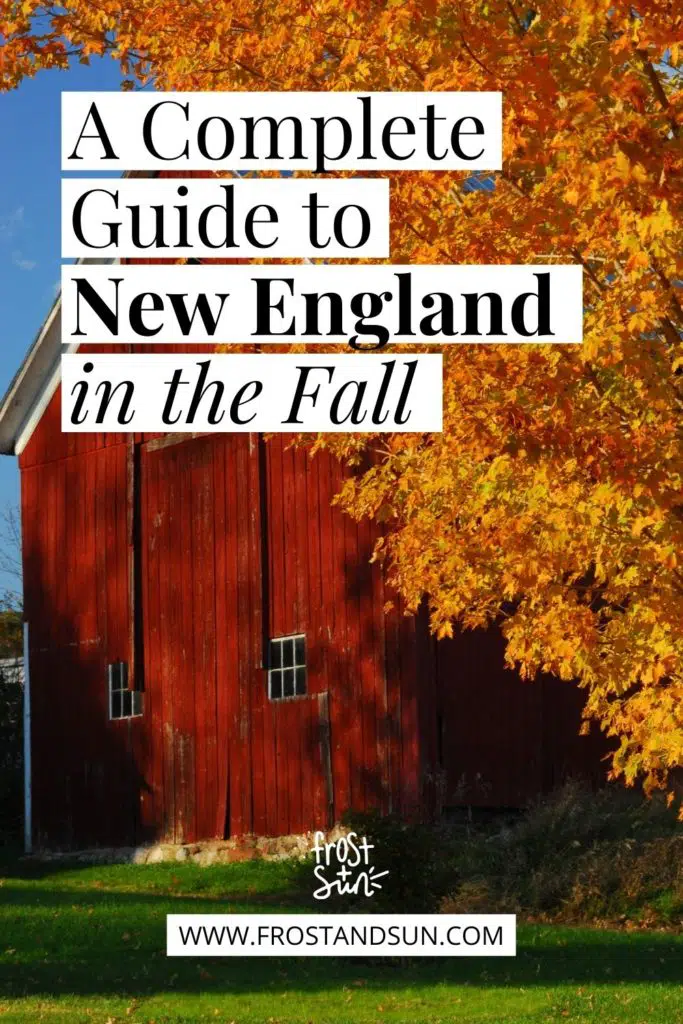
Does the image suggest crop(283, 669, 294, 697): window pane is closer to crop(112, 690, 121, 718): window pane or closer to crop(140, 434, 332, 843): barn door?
crop(140, 434, 332, 843): barn door

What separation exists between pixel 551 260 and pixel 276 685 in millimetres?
13708

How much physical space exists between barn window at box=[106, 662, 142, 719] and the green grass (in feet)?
20.1

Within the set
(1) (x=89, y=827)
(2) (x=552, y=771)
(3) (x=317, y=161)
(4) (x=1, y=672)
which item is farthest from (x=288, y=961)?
(4) (x=1, y=672)

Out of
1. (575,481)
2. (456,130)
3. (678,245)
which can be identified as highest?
(456,130)

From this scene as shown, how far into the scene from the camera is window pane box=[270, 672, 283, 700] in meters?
22.0

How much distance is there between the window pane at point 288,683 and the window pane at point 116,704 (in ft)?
13.2

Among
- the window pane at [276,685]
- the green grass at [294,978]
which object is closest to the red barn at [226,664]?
the window pane at [276,685]

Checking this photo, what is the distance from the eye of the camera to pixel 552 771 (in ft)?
67.6

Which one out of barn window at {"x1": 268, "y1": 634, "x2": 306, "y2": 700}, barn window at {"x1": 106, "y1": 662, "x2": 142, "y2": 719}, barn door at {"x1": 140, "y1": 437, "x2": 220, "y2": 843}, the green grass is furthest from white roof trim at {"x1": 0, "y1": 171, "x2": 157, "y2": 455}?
the green grass

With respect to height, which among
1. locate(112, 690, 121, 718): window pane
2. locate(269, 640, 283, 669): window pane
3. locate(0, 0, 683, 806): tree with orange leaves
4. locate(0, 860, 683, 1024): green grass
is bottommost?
locate(0, 860, 683, 1024): green grass

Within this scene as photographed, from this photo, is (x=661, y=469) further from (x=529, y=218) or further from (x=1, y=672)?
(x=1, y=672)

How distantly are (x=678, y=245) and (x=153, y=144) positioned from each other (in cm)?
360

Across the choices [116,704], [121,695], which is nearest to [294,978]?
[121,695]

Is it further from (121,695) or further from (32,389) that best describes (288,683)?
(32,389)
